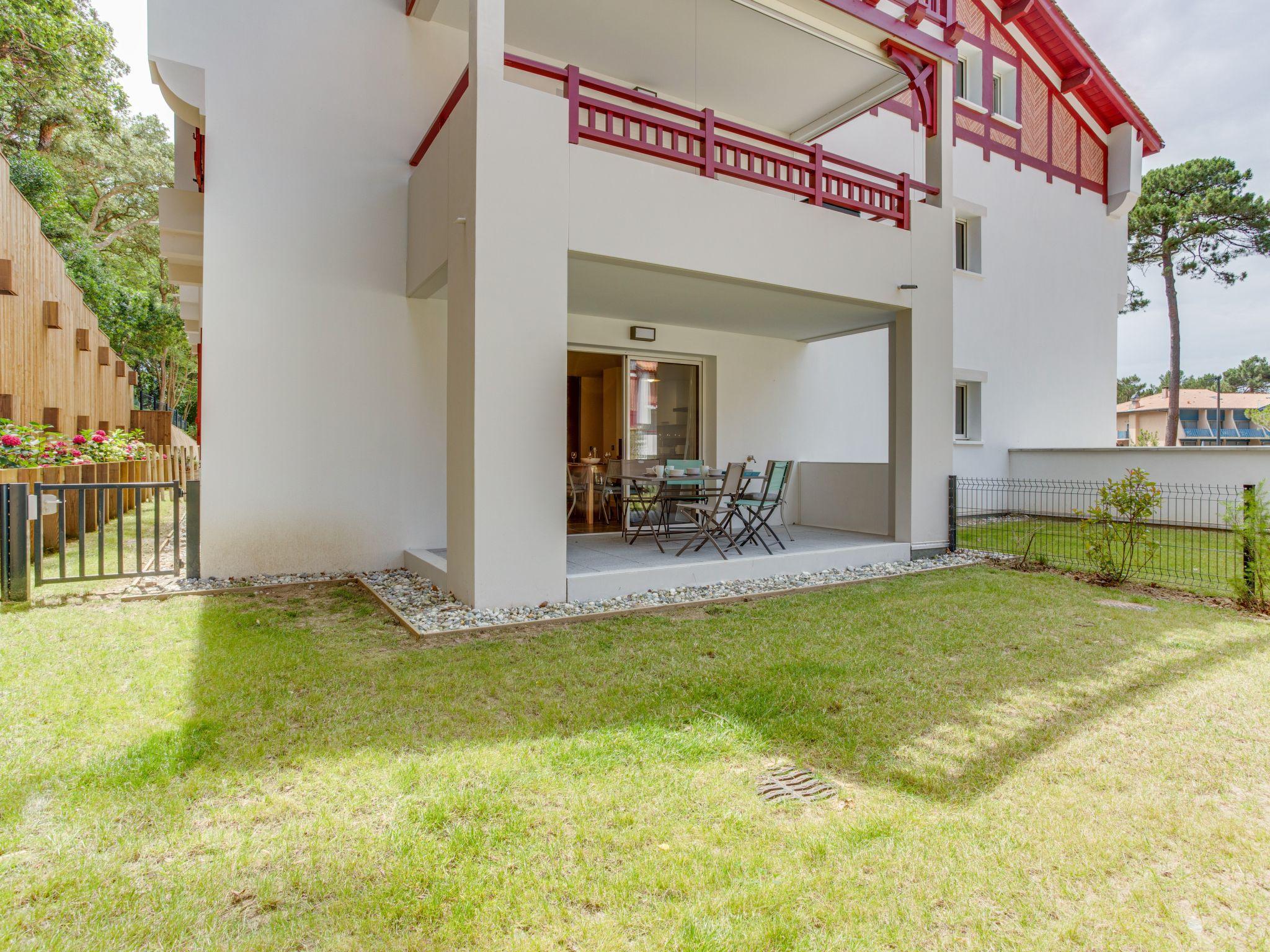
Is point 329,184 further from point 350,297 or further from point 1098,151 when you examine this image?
point 1098,151

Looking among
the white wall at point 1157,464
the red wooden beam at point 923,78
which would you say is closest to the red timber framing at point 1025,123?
the red wooden beam at point 923,78

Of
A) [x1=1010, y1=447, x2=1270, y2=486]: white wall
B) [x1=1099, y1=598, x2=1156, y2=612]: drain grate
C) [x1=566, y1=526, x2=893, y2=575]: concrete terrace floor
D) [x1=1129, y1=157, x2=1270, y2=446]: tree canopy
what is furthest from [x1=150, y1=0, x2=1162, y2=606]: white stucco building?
[x1=1129, y1=157, x2=1270, y2=446]: tree canopy

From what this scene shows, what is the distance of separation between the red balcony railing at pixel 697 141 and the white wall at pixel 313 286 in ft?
2.73

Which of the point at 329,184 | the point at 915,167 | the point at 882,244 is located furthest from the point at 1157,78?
the point at 329,184

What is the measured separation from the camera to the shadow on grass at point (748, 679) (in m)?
2.84

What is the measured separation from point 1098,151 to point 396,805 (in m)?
17.6

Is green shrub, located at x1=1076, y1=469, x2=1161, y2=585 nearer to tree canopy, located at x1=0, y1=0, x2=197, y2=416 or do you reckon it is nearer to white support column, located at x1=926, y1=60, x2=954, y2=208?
white support column, located at x1=926, y1=60, x2=954, y2=208

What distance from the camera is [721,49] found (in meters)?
7.59

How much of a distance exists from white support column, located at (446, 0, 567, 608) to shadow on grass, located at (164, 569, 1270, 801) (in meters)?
0.82

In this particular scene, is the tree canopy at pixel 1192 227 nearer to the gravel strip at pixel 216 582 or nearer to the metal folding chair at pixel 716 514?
the metal folding chair at pixel 716 514

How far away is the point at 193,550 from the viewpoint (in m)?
5.93

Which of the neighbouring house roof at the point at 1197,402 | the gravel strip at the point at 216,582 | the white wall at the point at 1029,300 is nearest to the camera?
the gravel strip at the point at 216,582

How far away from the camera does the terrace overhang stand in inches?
270

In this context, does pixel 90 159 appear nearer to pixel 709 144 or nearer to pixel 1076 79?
pixel 709 144
